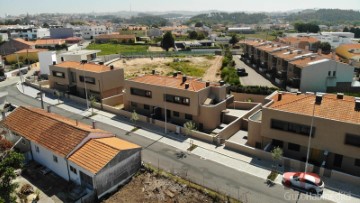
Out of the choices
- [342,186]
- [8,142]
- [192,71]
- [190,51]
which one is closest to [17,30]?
[190,51]

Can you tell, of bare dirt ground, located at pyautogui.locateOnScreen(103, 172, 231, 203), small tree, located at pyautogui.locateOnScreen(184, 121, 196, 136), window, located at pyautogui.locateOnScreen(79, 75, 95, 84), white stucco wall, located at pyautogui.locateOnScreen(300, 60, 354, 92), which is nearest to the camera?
bare dirt ground, located at pyautogui.locateOnScreen(103, 172, 231, 203)

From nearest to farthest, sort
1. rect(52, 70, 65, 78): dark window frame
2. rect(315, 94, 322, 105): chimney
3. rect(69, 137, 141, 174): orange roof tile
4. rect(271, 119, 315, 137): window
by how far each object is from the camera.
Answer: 1. rect(69, 137, 141, 174): orange roof tile
2. rect(271, 119, 315, 137): window
3. rect(315, 94, 322, 105): chimney
4. rect(52, 70, 65, 78): dark window frame

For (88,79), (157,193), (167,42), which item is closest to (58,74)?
(88,79)

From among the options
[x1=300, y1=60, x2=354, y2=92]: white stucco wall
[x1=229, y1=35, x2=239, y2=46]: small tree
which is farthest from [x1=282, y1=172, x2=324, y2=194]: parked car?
[x1=229, y1=35, x2=239, y2=46]: small tree

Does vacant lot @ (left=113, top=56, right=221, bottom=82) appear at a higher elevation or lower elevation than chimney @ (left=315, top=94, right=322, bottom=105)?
lower

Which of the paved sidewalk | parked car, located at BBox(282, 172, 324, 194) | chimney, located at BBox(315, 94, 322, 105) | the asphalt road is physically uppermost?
chimney, located at BBox(315, 94, 322, 105)

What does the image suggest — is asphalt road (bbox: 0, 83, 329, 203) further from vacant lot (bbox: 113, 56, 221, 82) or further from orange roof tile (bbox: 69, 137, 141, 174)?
vacant lot (bbox: 113, 56, 221, 82)

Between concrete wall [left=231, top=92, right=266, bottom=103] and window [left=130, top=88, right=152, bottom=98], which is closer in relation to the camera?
window [left=130, top=88, right=152, bottom=98]
